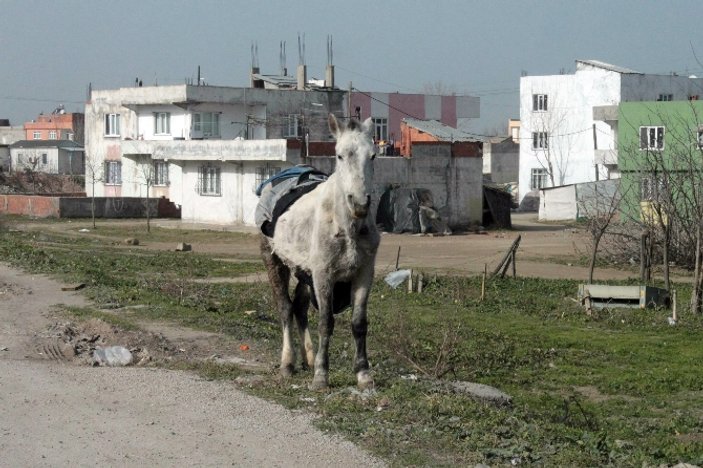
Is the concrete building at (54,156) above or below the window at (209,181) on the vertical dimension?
above

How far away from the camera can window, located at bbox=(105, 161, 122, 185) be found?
64.2 meters

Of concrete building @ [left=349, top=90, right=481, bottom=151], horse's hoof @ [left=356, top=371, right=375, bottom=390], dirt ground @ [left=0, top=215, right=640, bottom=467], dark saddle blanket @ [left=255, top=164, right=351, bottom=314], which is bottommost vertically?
dirt ground @ [left=0, top=215, right=640, bottom=467]

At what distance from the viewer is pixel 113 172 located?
6488cm

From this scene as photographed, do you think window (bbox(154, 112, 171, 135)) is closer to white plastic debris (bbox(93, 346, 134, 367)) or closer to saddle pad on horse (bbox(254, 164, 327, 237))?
white plastic debris (bbox(93, 346, 134, 367))

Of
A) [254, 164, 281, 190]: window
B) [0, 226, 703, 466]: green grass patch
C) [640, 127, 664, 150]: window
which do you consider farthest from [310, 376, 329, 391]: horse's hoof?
[254, 164, 281, 190]: window

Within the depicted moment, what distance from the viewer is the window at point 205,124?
5869 centimetres

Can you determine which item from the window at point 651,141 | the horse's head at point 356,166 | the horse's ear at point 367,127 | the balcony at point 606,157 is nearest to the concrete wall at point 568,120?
the balcony at point 606,157

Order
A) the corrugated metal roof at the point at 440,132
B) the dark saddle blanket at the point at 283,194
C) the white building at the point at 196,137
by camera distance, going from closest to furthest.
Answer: the dark saddle blanket at the point at 283,194, the white building at the point at 196,137, the corrugated metal roof at the point at 440,132

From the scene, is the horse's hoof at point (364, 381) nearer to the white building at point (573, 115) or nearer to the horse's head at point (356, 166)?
the horse's head at point (356, 166)

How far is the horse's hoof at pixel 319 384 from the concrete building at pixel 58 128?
11275 centimetres

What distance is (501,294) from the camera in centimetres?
2181

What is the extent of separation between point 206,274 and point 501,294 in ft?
23.5

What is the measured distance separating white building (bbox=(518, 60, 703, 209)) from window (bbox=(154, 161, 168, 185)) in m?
22.6

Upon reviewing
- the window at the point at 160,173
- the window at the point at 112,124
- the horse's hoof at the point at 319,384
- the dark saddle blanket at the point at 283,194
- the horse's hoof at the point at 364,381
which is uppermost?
the window at the point at 112,124
